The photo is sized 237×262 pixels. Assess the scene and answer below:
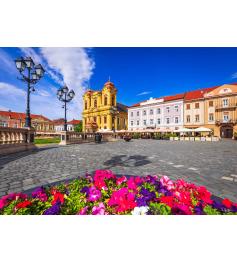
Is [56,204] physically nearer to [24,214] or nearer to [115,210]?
[24,214]

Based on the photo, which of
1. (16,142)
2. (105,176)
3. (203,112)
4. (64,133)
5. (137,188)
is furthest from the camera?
(203,112)

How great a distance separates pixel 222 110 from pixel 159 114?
47.1ft

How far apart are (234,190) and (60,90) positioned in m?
13.3

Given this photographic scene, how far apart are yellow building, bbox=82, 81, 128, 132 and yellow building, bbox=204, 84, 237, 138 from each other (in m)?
25.9

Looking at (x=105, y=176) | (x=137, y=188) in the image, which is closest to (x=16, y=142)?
(x=105, y=176)

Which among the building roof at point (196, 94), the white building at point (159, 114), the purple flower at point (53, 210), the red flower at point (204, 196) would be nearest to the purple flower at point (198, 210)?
the red flower at point (204, 196)

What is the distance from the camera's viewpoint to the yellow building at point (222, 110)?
29.7m

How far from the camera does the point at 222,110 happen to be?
30.8m

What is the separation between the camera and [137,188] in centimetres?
245

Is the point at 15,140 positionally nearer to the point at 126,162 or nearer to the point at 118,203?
the point at 126,162

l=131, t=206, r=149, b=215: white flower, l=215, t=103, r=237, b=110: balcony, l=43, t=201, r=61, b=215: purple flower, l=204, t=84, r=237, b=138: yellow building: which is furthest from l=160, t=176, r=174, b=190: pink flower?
l=215, t=103, r=237, b=110: balcony

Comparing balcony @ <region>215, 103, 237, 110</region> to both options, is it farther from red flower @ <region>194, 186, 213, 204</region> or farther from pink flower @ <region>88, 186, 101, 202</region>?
pink flower @ <region>88, 186, 101, 202</region>

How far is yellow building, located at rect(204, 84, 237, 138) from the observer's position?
29.7m

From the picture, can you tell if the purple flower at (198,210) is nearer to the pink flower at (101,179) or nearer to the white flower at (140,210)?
the white flower at (140,210)
